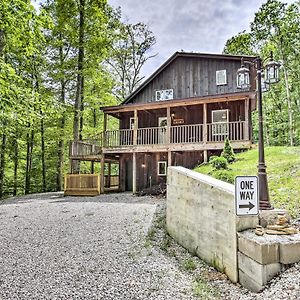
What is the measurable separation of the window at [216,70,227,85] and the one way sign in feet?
45.6

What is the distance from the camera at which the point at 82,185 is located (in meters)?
15.8

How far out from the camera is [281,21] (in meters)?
21.9

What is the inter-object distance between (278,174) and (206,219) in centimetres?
483

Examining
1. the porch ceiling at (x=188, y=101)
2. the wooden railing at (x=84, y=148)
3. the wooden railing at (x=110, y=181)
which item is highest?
the porch ceiling at (x=188, y=101)

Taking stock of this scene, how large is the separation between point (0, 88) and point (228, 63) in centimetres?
1329

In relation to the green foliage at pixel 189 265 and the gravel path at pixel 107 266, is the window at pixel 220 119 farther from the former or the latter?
the green foliage at pixel 189 265

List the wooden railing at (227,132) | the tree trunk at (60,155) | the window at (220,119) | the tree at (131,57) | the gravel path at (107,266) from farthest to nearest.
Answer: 1. the tree at (131,57)
2. the tree trunk at (60,155)
3. the window at (220,119)
4. the wooden railing at (227,132)
5. the gravel path at (107,266)

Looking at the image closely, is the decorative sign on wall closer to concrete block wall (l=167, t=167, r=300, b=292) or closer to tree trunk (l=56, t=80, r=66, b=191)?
tree trunk (l=56, t=80, r=66, b=191)

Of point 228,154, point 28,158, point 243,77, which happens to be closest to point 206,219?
point 243,77

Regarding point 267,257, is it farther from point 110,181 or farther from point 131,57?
point 131,57

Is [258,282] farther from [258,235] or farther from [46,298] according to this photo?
[46,298]

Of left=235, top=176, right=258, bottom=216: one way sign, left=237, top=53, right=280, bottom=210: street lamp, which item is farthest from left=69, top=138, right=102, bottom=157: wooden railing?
left=235, top=176, right=258, bottom=216: one way sign

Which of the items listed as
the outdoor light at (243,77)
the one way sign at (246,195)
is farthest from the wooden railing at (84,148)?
the one way sign at (246,195)

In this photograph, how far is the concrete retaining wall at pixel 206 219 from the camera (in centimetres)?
454
